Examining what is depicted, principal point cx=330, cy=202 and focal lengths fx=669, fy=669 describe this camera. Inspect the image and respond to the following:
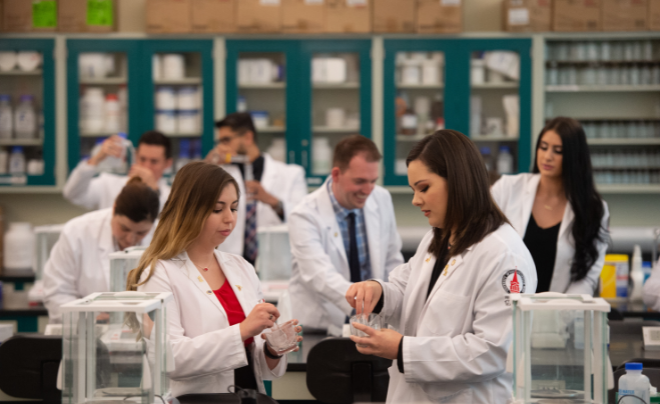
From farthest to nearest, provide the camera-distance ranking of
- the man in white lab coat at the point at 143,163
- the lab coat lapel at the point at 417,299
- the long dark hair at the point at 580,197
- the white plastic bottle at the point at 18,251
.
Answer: the white plastic bottle at the point at 18,251 → the man in white lab coat at the point at 143,163 → the long dark hair at the point at 580,197 → the lab coat lapel at the point at 417,299

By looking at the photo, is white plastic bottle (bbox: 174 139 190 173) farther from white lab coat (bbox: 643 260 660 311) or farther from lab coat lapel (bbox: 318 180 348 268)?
white lab coat (bbox: 643 260 660 311)

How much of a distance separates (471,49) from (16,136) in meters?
3.31

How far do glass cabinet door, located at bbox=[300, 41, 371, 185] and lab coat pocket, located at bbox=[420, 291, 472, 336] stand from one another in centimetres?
321

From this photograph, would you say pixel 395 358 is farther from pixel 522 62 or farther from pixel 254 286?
pixel 522 62

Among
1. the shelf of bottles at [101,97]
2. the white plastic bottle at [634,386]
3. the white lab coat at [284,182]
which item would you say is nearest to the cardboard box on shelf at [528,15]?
the white lab coat at [284,182]

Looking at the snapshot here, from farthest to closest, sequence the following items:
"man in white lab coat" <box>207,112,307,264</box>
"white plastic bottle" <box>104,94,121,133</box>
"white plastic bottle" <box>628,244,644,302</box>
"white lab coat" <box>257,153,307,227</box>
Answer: "white plastic bottle" <box>104,94,121,133</box> → "white lab coat" <box>257,153,307,227</box> → "man in white lab coat" <box>207,112,307,264</box> → "white plastic bottle" <box>628,244,644,302</box>

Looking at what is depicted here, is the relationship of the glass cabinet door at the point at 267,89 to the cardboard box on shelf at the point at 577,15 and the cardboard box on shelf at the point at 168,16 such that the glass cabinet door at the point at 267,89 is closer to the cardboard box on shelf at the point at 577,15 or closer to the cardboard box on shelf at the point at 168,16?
the cardboard box on shelf at the point at 168,16

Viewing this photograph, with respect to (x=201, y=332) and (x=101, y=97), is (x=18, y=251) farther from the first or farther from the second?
(x=201, y=332)

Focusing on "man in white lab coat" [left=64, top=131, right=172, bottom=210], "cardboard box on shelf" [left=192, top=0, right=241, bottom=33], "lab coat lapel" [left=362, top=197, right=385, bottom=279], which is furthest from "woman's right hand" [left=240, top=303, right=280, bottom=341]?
"cardboard box on shelf" [left=192, top=0, right=241, bottom=33]

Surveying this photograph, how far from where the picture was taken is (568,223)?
2.55 meters

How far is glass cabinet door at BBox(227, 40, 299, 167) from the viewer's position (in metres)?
4.72

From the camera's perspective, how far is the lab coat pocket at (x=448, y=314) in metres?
1.58

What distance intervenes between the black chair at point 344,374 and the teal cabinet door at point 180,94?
2.97m

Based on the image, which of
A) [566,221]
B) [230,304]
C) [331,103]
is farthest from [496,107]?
[230,304]
